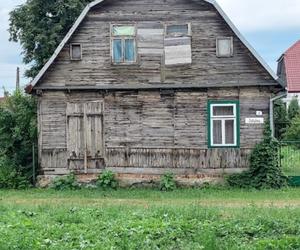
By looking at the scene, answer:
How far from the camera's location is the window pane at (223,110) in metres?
22.9

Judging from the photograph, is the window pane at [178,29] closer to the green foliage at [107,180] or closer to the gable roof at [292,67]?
the green foliage at [107,180]

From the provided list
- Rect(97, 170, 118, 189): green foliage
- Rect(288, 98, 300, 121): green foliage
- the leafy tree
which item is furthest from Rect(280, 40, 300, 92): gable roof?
Rect(97, 170, 118, 189): green foliage

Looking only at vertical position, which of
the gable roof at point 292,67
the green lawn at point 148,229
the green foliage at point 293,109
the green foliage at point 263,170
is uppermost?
the gable roof at point 292,67

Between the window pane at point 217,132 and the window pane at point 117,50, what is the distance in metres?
4.15

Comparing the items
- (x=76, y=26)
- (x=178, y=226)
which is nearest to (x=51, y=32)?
(x=76, y=26)

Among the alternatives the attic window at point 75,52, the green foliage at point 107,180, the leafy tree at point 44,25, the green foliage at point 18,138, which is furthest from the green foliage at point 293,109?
the attic window at point 75,52

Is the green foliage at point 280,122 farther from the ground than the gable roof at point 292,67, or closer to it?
closer to it

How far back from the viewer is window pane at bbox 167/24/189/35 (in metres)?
23.0

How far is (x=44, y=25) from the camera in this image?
1117 inches

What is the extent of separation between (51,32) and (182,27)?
7.40 m

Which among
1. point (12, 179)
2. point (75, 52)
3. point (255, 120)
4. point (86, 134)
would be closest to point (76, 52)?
point (75, 52)

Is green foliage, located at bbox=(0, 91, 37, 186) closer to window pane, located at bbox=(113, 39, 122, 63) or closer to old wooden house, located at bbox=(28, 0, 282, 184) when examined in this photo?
old wooden house, located at bbox=(28, 0, 282, 184)

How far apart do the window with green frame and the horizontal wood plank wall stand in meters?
0.18

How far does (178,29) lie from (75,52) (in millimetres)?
3801
